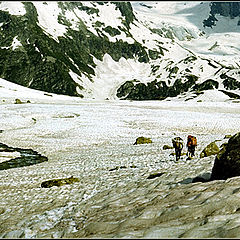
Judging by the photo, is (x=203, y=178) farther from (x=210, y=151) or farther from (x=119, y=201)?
(x=210, y=151)

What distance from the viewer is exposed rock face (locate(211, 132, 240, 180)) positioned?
11367mm

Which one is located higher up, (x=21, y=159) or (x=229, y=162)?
(x=229, y=162)

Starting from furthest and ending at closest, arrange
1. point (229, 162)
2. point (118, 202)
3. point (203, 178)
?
point (203, 178), point (229, 162), point (118, 202)

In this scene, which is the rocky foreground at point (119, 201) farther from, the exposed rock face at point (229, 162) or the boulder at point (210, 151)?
the boulder at point (210, 151)

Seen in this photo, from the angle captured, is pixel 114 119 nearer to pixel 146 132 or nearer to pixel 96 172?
pixel 146 132

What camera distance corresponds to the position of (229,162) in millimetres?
11625

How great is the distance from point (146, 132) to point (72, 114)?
24685 millimetres

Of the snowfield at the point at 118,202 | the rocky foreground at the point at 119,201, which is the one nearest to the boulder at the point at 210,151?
the snowfield at the point at 118,202

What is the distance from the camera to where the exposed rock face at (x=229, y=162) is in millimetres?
11367

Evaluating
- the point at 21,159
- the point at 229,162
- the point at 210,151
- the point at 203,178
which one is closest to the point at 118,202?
the point at 203,178

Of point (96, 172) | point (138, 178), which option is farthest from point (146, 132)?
point (138, 178)

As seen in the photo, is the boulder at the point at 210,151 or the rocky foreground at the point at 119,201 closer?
the rocky foreground at the point at 119,201

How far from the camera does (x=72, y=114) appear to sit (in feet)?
213

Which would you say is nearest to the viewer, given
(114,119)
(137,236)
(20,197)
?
(137,236)
